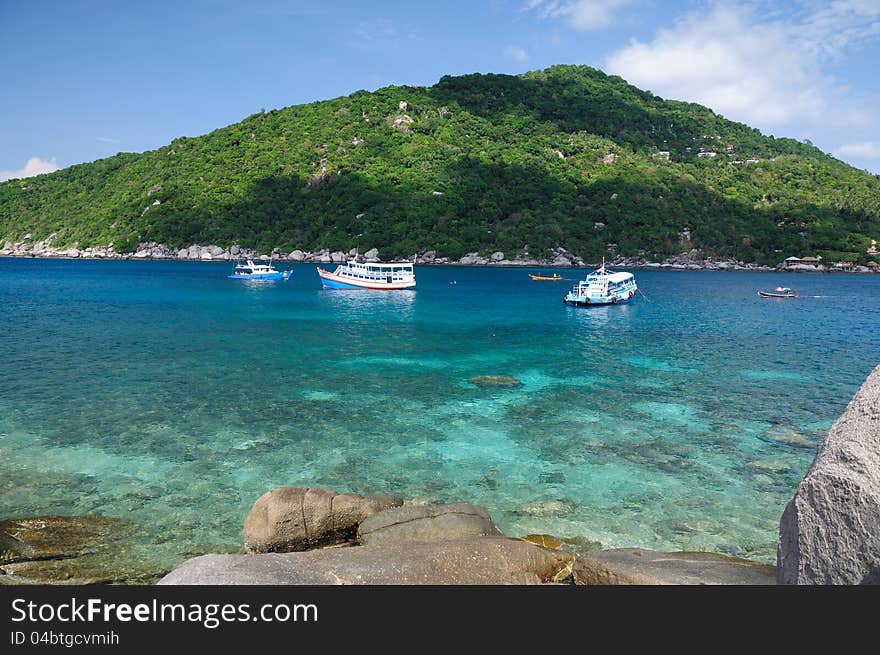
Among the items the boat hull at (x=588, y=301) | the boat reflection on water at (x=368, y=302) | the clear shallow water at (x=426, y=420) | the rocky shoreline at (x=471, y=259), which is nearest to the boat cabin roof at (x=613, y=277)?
the boat hull at (x=588, y=301)

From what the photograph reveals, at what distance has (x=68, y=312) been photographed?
163 feet

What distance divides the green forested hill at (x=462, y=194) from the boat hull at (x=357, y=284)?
58157 millimetres

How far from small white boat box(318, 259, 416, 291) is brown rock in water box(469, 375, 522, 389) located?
5478 centimetres

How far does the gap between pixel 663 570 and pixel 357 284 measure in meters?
77.2

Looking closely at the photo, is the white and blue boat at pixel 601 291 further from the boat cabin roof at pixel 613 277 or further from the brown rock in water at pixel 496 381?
the brown rock in water at pixel 496 381

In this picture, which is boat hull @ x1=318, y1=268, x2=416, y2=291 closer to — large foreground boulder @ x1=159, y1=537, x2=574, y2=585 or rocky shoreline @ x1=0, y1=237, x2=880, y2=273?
rocky shoreline @ x1=0, y1=237, x2=880, y2=273

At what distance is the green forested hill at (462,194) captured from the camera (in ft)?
488

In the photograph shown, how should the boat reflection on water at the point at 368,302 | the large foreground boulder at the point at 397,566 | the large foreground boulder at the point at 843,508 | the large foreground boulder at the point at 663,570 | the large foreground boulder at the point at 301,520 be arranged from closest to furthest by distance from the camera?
the large foreground boulder at the point at 843,508 → the large foreground boulder at the point at 397,566 → the large foreground boulder at the point at 663,570 → the large foreground boulder at the point at 301,520 → the boat reflection on water at the point at 368,302

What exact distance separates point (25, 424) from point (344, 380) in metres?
12.4

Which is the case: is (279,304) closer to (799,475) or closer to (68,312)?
(68,312)

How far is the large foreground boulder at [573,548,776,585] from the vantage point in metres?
7.29

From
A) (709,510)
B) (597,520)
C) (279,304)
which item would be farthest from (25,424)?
(279,304)

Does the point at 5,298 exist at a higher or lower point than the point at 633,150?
lower

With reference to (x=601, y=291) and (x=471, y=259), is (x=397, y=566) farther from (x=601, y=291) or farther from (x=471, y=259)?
(x=471, y=259)
